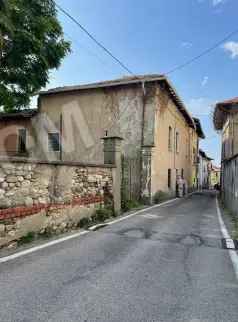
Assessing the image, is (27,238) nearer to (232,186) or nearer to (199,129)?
(232,186)

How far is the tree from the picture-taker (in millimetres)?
13625

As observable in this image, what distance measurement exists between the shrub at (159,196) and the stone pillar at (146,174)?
0.81 meters

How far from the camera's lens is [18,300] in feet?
11.0

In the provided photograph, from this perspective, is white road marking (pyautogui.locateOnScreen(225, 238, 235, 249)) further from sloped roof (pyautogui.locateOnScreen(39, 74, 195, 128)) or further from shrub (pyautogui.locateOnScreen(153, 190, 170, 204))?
sloped roof (pyautogui.locateOnScreen(39, 74, 195, 128))

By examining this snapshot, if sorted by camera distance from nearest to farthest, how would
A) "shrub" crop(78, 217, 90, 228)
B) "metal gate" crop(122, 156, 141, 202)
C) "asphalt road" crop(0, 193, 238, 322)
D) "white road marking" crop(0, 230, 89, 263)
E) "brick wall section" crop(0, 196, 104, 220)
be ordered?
"asphalt road" crop(0, 193, 238, 322) → "white road marking" crop(0, 230, 89, 263) → "brick wall section" crop(0, 196, 104, 220) → "shrub" crop(78, 217, 90, 228) → "metal gate" crop(122, 156, 141, 202)

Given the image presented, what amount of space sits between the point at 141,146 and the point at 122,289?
39.1ft

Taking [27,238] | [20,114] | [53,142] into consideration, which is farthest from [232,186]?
[20,114]

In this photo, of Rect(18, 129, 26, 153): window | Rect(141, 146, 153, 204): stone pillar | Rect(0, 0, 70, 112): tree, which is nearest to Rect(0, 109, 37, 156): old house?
Rect(18, 129, 26, 153): window

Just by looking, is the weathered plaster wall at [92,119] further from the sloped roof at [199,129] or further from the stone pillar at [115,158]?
the sloped roof at [199,129]

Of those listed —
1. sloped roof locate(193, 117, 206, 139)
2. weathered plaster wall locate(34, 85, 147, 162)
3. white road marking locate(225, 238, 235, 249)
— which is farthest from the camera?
sloped roof locate(193, 117, 206, 139)

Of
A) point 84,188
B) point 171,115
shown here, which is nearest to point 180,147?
point 171,115

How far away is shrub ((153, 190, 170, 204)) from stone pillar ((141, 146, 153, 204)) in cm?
81

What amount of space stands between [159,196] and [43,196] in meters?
10.8

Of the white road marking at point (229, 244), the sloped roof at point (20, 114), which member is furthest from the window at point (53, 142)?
the white road marking at point (229, 244)
